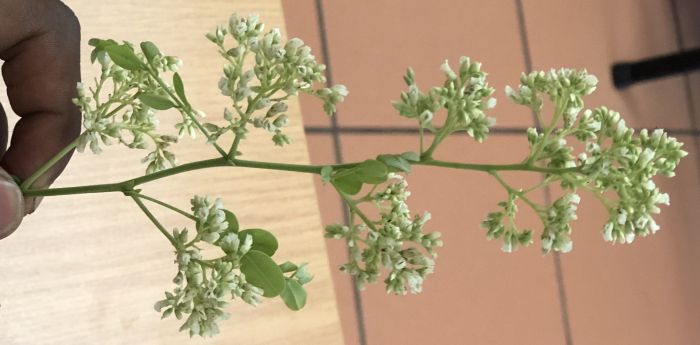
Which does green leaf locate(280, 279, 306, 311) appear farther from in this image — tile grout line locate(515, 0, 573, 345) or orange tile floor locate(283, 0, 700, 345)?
tile grout line locate(515, 0, 573, 345)

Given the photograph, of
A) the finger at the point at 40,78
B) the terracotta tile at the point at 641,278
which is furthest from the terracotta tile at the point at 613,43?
the finger at the point at 40,78


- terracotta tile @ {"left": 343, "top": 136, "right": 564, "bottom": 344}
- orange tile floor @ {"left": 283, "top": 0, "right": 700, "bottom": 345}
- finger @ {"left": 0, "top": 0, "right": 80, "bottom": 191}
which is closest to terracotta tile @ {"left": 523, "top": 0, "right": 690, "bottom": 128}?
orange tile floor @ {"left": 283, "top": 0, "right": 700, "bottom": 345}

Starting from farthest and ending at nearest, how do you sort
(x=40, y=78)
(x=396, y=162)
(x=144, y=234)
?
1. (x=144, y=234)
2. (x=40, y=78)
3. (x=396, y=162)

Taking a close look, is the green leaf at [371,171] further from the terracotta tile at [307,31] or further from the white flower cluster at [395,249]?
the terracotta tile at [307,31]

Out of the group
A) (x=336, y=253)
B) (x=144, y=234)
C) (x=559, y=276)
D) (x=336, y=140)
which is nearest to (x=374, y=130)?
(x=336, y=140)

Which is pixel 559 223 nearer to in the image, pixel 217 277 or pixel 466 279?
pixel 217 277
